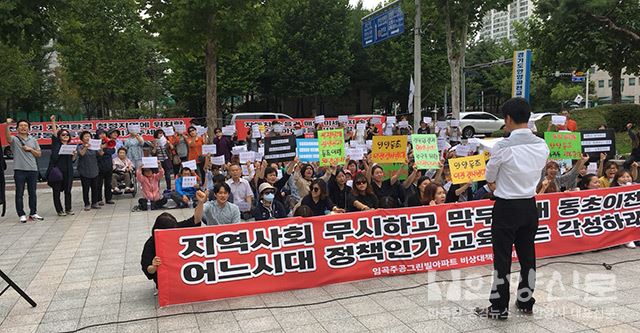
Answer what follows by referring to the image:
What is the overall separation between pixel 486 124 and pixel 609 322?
87.3 ft

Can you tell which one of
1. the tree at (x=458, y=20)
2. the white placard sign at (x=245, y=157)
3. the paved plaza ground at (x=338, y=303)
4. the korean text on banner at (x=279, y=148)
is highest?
the tree at (x=458, y=20)

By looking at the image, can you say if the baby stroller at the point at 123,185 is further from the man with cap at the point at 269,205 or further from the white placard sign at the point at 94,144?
the man with cap at the point at 269,205

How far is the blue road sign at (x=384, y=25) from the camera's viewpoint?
625 inches

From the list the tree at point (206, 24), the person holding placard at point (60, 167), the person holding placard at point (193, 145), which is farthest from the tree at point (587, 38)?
the person holding placard at point (60, 167)

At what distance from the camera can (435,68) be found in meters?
35.3

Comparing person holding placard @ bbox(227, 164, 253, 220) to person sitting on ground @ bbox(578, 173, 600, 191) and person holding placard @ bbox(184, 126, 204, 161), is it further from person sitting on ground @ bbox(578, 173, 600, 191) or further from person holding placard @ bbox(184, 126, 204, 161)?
person sitting on ground @ bbox(578, 173, 600, 191)

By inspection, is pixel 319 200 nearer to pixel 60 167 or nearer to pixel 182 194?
pixel 182 194

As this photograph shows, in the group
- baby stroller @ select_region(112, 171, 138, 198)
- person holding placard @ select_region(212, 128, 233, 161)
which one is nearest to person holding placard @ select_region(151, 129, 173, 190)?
baby stroller @ select_region(112, 171, 138, 198)

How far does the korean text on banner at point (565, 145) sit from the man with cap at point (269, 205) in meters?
4.11

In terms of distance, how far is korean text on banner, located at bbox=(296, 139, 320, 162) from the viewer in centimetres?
805

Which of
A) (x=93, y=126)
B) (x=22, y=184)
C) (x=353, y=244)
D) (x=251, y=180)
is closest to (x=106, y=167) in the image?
(x=22, y=184)

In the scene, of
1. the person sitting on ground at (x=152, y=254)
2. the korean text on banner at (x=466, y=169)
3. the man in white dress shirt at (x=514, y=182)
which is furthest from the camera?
the korean text on banner at (x=466, y=169)

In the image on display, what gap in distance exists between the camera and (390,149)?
25.1 feet

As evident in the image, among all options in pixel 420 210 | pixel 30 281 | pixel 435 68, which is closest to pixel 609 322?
pixel 420 210
